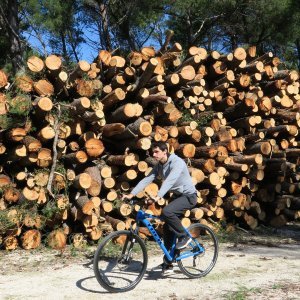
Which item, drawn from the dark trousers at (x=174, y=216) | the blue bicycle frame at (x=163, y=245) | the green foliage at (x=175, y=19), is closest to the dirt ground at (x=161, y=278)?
the blue bicycle frame at (x=163, y=245)

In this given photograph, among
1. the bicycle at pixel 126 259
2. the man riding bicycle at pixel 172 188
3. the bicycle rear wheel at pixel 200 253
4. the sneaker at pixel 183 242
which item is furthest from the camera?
the bicycle rear wheel at pixel 200 253

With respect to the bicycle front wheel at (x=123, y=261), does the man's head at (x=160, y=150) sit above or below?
above

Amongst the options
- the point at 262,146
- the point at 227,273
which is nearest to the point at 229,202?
the point at 262,146

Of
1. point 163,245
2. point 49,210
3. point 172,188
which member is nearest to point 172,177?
point 172,188

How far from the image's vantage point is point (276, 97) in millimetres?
9734

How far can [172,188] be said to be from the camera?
588cm

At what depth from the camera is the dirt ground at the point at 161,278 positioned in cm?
520

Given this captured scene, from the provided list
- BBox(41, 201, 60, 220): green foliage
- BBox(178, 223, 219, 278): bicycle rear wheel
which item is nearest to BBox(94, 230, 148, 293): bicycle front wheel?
BBox(178, 223, 219, 278): bicycle rear wheel

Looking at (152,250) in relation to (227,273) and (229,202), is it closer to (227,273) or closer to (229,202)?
(227,273)

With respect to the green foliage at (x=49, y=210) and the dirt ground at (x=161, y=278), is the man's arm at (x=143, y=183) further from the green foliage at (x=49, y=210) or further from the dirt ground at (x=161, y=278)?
the green foliage at (x=49, y=210)

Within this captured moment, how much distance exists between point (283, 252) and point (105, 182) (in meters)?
3.02

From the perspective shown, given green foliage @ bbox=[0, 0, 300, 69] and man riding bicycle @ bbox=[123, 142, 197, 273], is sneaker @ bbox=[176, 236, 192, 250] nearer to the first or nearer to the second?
man riding bicycle @ bbox=[123, 142, 197, 273]

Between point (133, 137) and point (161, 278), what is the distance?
2651 millimetres

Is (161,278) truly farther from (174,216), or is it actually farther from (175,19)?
(175,19)
